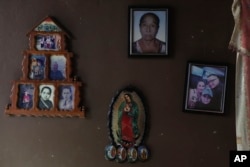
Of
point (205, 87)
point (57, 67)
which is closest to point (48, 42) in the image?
point (57, 67)

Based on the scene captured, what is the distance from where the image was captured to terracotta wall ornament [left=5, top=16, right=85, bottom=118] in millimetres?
1688

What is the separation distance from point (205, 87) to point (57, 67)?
0.73 metres

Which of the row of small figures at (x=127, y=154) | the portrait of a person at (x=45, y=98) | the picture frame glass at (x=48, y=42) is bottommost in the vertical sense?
the row of small figures at (x=127, y=154)

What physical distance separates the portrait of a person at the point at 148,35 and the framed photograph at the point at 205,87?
20 centimetres

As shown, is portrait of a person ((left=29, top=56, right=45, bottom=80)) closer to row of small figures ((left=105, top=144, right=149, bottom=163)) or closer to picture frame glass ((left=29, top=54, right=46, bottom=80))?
picture frame glass ((left=29, top=54, right=46, bottom=80))

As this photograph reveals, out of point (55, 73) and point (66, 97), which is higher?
point (55, 73)

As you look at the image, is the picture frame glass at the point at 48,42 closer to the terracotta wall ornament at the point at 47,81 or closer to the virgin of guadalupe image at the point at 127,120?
the terracotta wall ornament at the point at 47,81

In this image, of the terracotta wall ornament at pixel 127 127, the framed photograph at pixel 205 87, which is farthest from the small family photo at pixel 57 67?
the framed photograph at pixel 205 87

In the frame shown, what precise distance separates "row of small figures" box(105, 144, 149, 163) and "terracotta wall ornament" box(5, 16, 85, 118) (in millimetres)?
219

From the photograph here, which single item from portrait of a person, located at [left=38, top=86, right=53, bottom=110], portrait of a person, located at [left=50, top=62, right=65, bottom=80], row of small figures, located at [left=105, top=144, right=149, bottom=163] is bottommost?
row of small figures, located at [left=105, top=144, right=149, bottom=163]

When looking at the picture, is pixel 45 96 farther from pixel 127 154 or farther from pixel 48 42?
pixel 127 154

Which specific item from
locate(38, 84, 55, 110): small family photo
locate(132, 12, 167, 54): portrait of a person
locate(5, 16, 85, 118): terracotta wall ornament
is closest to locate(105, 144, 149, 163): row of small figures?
locate(5, 16, 85, 118): terracotta wall ornament

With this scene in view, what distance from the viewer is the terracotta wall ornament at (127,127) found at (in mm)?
1667

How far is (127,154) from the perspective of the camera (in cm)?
167
